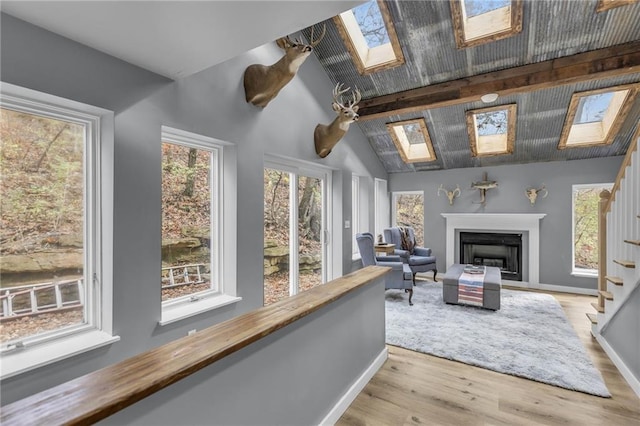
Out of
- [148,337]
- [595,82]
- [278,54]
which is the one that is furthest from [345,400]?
[595,82]

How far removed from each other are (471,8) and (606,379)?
376 cm

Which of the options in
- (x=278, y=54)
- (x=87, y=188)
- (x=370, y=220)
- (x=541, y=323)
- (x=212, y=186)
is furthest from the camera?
(x=370, y=220)

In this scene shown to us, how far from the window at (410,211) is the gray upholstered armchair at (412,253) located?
0.36 metres

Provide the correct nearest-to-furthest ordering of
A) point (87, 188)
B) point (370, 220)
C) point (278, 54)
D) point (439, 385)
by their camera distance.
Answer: point (87, 188), point (439, 385), point (278, 54), point (370, 220)

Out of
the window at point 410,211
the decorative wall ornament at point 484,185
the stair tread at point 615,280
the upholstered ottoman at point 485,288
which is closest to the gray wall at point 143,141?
the stair tread at point 615,280

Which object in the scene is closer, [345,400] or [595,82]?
[345,400]

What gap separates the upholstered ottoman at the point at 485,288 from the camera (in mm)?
4017

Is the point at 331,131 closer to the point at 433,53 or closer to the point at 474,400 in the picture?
the point at 433,53

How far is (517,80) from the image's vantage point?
3.73 metres

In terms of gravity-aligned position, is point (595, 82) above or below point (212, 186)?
above

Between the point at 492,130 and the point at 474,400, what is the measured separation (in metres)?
4.34

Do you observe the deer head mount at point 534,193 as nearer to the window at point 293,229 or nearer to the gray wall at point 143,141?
the window at point 293,229

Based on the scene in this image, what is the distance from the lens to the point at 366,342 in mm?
2385

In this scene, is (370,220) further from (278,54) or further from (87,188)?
(87,188)
